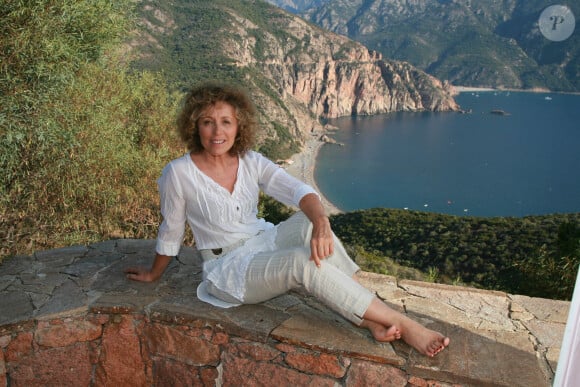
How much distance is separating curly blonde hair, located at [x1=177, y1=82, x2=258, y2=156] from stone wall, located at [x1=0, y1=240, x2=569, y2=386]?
771 mm

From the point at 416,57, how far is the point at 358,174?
94.8 meters

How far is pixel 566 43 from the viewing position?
389 feet

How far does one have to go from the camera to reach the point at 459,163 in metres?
68.9

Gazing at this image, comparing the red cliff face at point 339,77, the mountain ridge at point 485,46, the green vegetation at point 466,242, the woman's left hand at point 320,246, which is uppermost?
the mountain ridge at point 485,46

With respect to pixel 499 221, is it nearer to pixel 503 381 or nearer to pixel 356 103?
pixel 503 381

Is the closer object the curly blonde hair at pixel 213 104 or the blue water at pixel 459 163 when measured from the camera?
the curly blonde hair at pixel 213 104

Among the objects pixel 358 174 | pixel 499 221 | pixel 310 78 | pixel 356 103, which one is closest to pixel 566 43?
pixel 356 103

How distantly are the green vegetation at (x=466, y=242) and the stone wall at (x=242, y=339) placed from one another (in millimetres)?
6365

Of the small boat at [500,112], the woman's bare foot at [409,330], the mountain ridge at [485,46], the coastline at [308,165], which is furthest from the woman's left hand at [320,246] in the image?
the mountain ridge at [485,46]

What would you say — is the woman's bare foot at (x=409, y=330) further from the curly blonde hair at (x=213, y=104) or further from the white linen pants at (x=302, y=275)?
the curly blonde hair at (x=213, y=104)

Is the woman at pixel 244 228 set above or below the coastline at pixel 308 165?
above

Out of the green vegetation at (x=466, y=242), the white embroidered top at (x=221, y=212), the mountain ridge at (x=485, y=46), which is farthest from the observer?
the mountain ridge at (x=485, y=46)

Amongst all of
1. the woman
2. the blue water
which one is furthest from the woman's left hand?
the blue water

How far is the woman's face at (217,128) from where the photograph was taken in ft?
7.15
